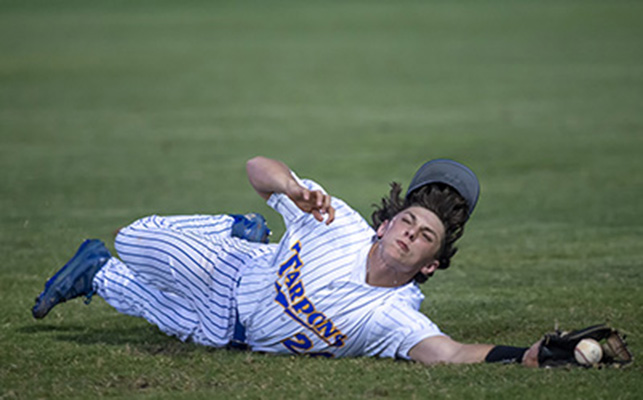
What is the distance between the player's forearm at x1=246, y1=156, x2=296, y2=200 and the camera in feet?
20.2

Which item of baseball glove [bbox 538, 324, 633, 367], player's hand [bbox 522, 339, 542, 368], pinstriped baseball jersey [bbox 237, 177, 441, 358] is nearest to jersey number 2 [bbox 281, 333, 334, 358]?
pinstriped baseball jersey [bbox 237, 177, 441, 358]

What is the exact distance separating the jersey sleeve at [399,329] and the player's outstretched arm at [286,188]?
0.60 m

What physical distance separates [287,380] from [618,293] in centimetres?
328

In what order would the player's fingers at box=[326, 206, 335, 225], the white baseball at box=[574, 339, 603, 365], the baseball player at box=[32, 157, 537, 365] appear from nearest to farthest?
the white baseball at box=[574, 339, 603, 365] → the baseball player at box=[32, 157, 537, 365] → the player's fingers at box=[326, 206, 335, 225]

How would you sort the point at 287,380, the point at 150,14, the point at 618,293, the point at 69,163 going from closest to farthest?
the point at 287,380, the point at 618,293, the point at 69,163, the point at 150,14

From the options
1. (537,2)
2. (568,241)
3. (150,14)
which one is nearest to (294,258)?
(568,241)

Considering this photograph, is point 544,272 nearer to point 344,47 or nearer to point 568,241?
point 568,241

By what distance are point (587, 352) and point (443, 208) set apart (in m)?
1.06

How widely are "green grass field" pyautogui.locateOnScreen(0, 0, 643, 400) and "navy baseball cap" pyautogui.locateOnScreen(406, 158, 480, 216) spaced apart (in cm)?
97

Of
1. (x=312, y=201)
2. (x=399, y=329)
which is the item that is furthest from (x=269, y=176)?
(x=399, y=329)

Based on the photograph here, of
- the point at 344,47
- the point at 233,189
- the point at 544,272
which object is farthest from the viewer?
the point at 344,47

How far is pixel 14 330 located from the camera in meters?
6.98

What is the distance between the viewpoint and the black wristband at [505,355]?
5.78 meters

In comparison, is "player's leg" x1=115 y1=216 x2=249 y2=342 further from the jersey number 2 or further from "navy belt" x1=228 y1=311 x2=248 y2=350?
the jersey number 2
